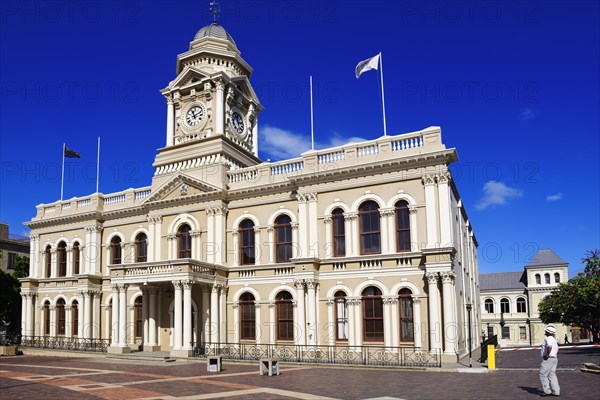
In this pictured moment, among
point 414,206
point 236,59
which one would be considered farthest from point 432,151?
point 236,59

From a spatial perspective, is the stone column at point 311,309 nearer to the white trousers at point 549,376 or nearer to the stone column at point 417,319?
the stone column at point 417,319

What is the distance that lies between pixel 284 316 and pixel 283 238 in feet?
14.3

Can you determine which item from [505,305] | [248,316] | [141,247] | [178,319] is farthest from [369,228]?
[505,305]

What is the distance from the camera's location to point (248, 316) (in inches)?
1193

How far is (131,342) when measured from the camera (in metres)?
33.4

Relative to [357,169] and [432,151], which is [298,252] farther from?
[432,151]

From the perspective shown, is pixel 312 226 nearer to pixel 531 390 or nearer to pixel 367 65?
pixel 367 65

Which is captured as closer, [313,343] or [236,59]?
[313,343]

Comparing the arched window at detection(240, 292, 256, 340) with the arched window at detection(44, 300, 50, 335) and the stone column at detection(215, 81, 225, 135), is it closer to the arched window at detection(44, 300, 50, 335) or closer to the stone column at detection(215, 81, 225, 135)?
the stone column at detection(215, 81, 225, 135)

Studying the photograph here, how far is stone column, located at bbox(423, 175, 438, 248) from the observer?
25250 millimetres

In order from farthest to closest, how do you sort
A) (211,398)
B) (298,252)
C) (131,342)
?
(131,342), (298,252), (211,398)

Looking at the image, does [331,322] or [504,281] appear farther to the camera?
[504,281]

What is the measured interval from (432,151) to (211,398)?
629 inches

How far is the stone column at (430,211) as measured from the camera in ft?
82.8
